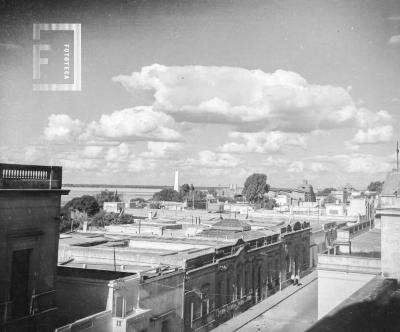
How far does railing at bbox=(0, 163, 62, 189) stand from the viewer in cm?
1305

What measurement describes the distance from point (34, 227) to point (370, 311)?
975 cm

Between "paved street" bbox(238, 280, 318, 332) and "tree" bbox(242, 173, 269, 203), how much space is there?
2556 inches

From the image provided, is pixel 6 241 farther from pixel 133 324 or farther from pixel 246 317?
pixel 246 317

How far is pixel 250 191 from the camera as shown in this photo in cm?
9862

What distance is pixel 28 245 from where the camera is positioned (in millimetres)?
13344

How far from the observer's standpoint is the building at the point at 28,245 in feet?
→ 42.0

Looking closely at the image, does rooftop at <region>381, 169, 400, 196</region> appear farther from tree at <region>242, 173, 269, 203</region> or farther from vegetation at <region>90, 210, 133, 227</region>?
tree at <region>242, 173, 269, 203</region>

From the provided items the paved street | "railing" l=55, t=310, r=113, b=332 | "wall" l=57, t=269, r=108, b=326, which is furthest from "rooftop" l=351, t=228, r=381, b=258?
"railing" l=55, t=310, r=113, b=332

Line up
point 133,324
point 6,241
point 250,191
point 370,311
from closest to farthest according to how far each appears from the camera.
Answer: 1. point 370,311
2. point 6,241
3. point 133,324
4. point 250,191

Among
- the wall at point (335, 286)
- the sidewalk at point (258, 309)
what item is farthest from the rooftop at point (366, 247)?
the sidewalk at point (258, 309)

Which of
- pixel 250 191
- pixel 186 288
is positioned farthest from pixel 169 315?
pixel 250 191

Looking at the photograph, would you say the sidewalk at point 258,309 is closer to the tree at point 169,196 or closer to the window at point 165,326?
the window at point 165,326

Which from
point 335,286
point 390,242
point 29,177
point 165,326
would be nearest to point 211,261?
point 165,326

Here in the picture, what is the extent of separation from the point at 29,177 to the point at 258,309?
19.5m
